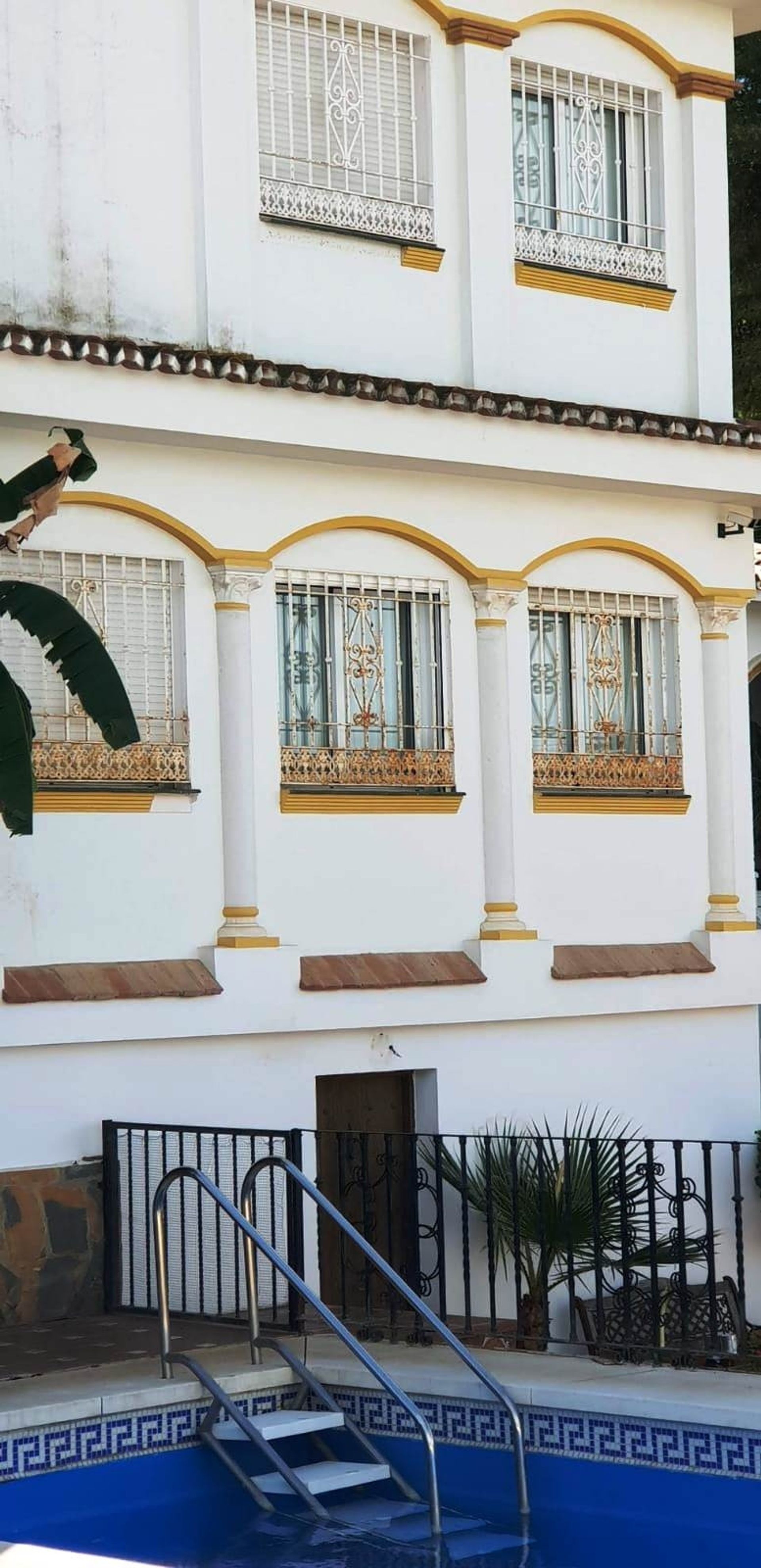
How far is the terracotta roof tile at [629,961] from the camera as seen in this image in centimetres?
1523

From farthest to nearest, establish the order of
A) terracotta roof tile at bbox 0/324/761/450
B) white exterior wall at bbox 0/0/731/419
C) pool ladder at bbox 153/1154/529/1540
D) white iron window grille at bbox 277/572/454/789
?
white iron window grille at bbox 277/572/454/789
white exterior wall at bbox 0/0/731/419
terracotta roof tile at bbox 0/324/761/450
pool ladder at bbox 153/1154/529/1540

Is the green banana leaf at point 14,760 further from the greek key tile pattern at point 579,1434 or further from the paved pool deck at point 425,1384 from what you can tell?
the greek key tile pattern at point 579,1434

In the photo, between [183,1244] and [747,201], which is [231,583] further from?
[747,201]

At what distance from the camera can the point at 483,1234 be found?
570 inches

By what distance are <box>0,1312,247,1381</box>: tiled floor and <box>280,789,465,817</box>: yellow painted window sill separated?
3448mm

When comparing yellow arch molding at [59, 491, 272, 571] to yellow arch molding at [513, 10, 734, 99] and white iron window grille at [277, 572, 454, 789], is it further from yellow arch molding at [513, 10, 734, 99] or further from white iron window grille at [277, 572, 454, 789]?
yellow arch molding at [513, 10, 734, 99]

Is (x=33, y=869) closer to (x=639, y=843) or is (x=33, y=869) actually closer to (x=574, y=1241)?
(x=574, y=1241)

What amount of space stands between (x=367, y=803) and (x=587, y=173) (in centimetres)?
519

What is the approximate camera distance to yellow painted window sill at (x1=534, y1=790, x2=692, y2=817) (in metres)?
15.4

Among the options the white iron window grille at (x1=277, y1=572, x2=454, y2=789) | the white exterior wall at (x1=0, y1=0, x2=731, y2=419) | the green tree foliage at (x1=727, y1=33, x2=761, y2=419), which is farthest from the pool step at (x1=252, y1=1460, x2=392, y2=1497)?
the green tree foliage at (x1=727, y1=33, x2=761, y2=419)

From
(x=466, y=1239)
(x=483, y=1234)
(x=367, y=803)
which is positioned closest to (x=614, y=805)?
(x=367, y=803)

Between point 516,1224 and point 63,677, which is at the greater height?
point 63,677

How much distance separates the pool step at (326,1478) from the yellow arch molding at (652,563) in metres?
7.12

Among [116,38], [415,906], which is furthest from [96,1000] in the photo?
[116,38]
